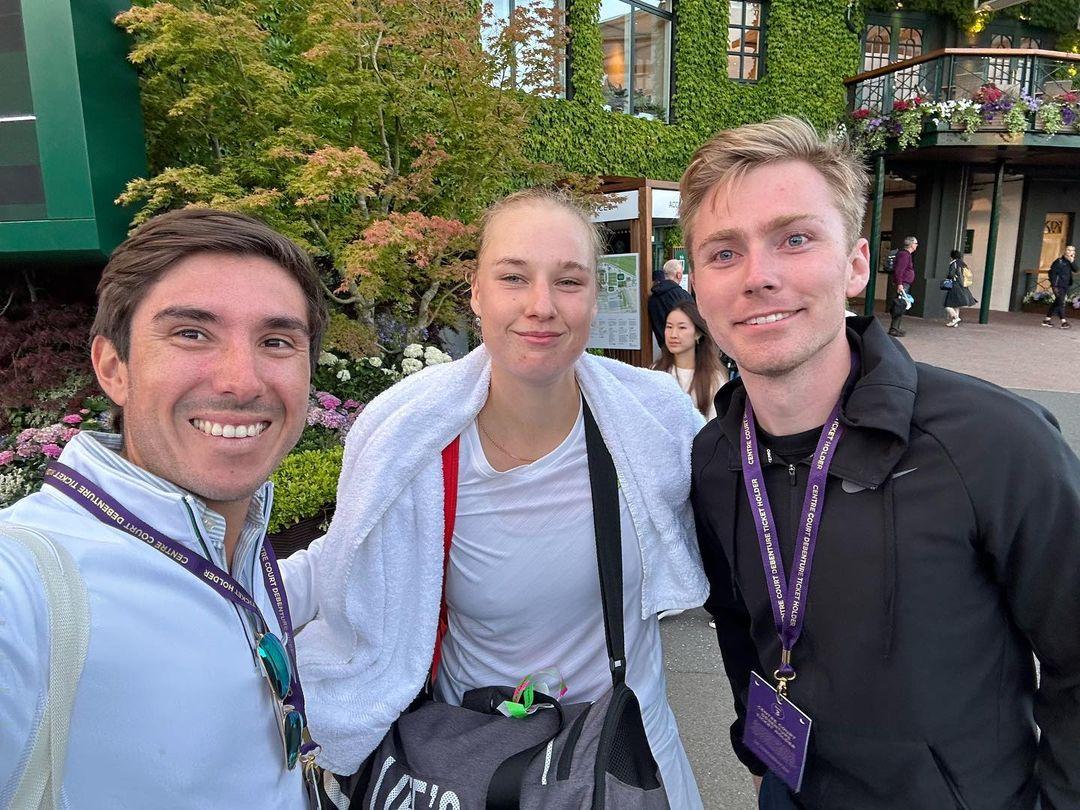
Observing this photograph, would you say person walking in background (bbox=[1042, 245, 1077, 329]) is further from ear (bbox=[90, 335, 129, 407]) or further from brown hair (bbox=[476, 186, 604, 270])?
ear (bbox=[90, 335, 129, 407])

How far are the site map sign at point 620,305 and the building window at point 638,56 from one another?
20.5 ft

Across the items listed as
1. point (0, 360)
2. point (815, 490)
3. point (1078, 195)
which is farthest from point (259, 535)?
point (1078, 195)

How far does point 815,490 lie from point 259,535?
122 centimetres

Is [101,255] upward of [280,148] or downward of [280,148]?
downward

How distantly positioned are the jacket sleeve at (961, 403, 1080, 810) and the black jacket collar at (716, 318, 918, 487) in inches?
5.5

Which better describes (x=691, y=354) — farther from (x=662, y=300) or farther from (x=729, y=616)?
(x=729, y=616)

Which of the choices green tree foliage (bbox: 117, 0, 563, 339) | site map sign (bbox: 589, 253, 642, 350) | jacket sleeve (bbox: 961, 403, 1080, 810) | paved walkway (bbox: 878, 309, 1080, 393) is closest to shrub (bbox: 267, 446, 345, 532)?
green tree foliage (bbox: 117, 0, 563, 339)

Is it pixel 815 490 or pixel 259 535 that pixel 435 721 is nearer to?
pixel 259 535

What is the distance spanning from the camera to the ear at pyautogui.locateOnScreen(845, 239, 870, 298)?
5.23ft

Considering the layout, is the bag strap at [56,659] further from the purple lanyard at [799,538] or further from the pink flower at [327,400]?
the pink flower at [327,400]

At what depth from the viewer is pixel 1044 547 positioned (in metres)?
1.23

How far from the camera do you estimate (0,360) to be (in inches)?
232

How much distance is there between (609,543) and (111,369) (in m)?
1.18

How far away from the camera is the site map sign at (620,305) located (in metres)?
8.16
